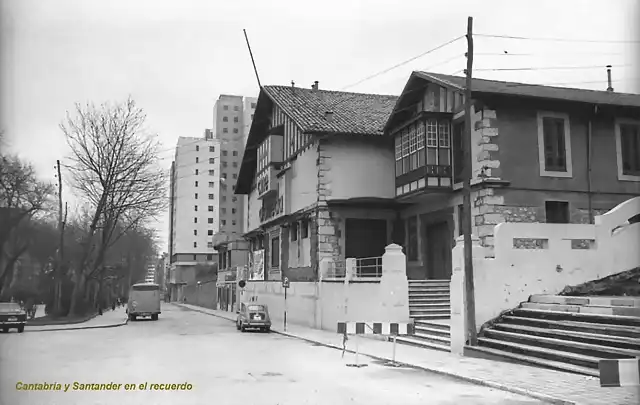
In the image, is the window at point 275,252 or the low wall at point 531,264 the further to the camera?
the window at point 275,252

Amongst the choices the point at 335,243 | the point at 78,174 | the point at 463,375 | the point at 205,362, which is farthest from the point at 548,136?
the point at 78,174

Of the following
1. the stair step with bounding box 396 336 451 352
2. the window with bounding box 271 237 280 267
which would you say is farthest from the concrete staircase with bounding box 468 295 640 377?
the window with bounding box 271 237 280 267

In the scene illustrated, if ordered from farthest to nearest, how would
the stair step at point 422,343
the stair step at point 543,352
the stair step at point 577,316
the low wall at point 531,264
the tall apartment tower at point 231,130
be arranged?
the tall apartment tower at point 231,130
the stair step at point 422,343
the low wall at point 531,264
the stair step at point 577,316
the stair step at point 543,352

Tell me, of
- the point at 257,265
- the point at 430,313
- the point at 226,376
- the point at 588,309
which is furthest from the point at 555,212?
the point at 257,265

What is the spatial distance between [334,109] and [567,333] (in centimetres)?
2166

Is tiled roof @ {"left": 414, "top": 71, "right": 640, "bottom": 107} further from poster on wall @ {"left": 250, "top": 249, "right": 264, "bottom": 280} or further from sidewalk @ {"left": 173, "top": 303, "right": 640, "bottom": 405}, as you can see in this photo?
poster on wall @ {"left": 250, "top": 249, "right": 264, "bottom": 280}

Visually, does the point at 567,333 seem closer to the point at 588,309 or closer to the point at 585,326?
the point at 585,326

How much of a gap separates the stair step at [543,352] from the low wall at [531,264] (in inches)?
41.4

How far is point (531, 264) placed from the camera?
17828mm

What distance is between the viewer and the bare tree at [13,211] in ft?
25.6

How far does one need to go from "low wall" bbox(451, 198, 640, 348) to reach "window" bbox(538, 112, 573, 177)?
5334mm

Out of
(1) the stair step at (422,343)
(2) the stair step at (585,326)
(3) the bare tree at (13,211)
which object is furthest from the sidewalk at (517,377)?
(3) the bare tree at (13,211)

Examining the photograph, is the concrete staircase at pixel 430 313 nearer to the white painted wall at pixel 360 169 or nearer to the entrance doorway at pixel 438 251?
the entrance doorway at pixel 438 251

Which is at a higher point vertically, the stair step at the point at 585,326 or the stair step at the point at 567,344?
the stair step at the point at 585,326
